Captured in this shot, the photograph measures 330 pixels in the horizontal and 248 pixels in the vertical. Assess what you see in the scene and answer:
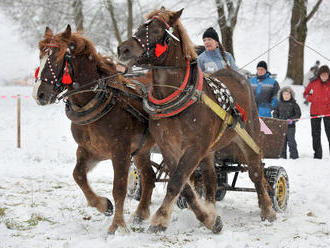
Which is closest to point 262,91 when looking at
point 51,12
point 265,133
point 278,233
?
point 265,133

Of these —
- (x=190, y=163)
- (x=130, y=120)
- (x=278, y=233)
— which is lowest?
(x=278, y=233)

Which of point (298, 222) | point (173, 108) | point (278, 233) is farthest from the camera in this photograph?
point (298, 222)

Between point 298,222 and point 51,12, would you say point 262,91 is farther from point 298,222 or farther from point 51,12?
point 51,12

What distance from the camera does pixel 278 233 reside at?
14.4 ft

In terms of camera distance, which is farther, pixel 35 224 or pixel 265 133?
pixel 265 133

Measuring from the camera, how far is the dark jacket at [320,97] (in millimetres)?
9273

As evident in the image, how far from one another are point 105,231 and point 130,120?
1.17 m

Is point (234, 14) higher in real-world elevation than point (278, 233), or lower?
higher

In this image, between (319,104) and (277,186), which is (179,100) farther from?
(319,104)

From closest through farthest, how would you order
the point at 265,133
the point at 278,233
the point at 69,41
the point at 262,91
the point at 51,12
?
the point at 69,41 < the point at 278,233 < the point at 265,133 < the point at 262,91 < the point at 51,12

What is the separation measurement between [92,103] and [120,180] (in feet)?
2.73

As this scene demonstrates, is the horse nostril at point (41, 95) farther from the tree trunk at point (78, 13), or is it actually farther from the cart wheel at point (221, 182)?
the tree trunk at point (78, 13)

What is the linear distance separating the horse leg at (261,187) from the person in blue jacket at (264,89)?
3.38 metres

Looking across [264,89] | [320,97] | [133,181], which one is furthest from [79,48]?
[320,97]
